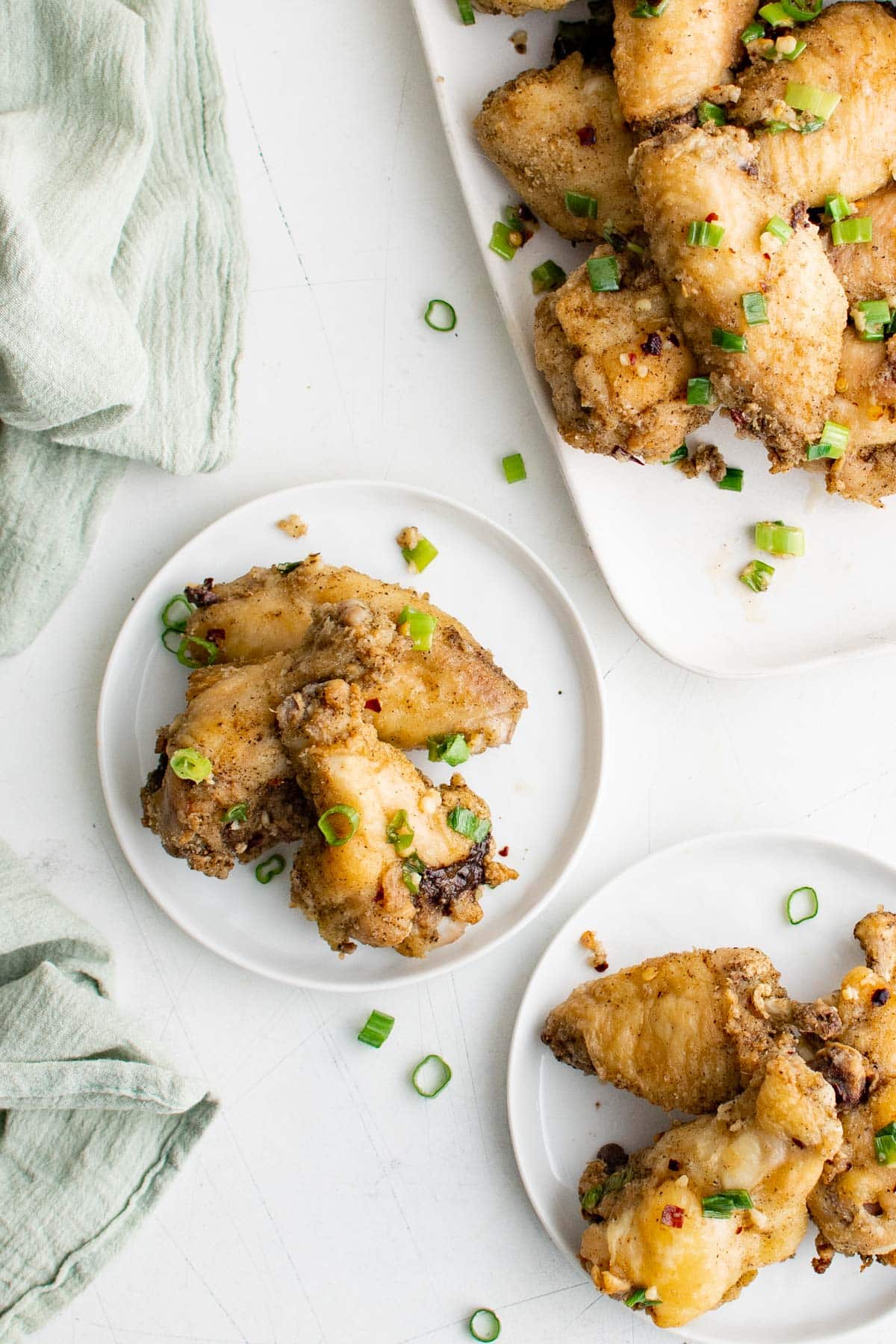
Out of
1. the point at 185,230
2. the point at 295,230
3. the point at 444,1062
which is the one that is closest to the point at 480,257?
the point at 295,230

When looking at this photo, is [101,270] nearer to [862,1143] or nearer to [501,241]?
Result: [501,241]

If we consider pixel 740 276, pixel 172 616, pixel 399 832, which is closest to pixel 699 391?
pixel 740 276

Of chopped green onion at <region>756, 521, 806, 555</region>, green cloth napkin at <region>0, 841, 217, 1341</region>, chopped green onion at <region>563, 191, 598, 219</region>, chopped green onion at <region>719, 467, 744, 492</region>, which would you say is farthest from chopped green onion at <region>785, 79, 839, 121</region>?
green cloth napkin at <region>0, 841, 217, 1341</region>

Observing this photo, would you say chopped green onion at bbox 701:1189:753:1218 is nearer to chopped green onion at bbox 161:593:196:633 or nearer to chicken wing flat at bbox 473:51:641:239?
chopped green onion at bbox 161:593:196:633


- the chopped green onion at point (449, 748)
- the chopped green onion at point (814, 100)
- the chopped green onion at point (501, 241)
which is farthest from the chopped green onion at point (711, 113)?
the chopped green onion at point (449, 748)

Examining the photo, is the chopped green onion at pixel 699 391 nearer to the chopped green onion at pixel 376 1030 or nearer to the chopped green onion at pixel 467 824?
the chopped green onion at pixel 467 824

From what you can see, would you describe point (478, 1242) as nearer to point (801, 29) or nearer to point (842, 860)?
point (842, 860)
